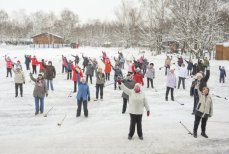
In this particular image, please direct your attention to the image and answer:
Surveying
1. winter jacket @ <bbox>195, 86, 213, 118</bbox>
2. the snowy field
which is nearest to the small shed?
the snowy field

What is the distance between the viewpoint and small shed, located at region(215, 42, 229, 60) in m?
27.3

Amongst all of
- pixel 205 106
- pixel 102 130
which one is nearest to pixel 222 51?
pixel 205 106

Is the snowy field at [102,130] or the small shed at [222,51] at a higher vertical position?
the small shed at [222,51]

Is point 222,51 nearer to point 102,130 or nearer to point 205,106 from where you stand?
point 205,106

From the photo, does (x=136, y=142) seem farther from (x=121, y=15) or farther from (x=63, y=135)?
(x=121, y=15)

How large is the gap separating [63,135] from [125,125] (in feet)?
6.62

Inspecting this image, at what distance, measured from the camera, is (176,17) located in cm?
2817

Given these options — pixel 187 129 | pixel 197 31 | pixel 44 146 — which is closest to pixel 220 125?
pixel 187 129

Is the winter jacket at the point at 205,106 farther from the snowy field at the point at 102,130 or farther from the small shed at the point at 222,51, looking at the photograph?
the small shed at the point at 222,51

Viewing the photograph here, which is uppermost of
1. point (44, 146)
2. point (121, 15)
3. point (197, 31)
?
point (121, 15)

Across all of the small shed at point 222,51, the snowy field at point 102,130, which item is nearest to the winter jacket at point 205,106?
the snowy field at point 102,130

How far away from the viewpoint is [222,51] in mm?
27672

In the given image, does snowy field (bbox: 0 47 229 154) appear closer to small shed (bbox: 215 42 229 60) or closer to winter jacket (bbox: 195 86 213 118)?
winter jacket (bbox: 195 86 213 118)

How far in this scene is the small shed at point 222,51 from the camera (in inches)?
1077
